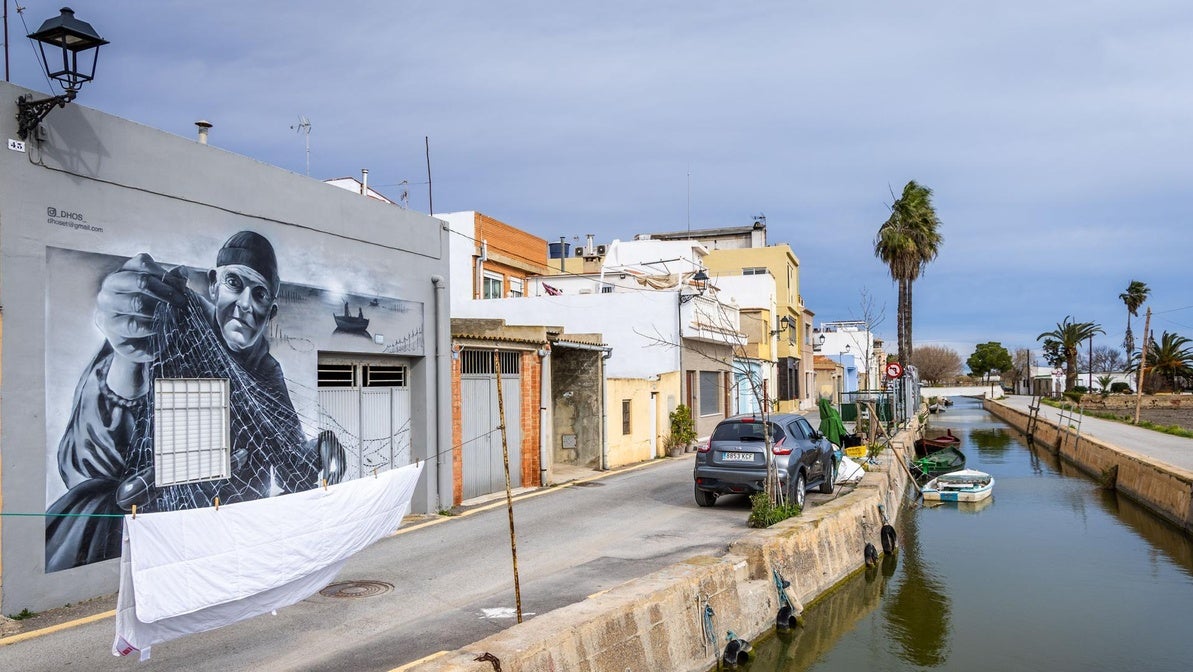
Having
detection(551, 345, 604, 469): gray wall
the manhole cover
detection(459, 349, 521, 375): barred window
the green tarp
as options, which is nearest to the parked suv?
detection(459, 349, 521, 375): barred window

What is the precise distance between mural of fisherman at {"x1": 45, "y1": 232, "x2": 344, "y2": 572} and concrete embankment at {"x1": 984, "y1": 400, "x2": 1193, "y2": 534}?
61.5ft

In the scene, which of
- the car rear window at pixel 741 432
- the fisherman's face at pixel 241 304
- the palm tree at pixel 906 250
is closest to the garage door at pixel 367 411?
the fisherman's face at pixel 241 304

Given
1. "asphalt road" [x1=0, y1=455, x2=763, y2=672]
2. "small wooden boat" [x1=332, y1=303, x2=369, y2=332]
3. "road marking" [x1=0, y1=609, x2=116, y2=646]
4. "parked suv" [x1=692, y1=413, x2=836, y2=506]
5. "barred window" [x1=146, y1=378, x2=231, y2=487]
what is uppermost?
"small wooden boat" [x1=332, y1=303, x2=369, y2=332]

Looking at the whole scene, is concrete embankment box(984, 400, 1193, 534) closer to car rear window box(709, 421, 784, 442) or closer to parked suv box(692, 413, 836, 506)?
parked suv box(692, 413, 836, 506)

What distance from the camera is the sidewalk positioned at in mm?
27156

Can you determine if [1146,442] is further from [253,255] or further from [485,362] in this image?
[253,255]

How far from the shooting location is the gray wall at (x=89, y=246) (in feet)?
30.3

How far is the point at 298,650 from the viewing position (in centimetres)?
820

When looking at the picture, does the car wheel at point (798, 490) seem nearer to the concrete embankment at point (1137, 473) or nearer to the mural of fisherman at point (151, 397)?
the mural of fisherman at point (151, 397)

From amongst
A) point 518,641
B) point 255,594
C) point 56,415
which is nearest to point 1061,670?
point 518,641

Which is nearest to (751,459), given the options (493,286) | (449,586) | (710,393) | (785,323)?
(449,586)

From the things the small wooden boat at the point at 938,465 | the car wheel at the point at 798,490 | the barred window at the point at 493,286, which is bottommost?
the small wooden boat at the point at 938,465

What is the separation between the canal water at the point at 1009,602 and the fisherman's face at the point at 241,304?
790 centimetres

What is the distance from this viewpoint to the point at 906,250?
4622cm
